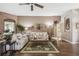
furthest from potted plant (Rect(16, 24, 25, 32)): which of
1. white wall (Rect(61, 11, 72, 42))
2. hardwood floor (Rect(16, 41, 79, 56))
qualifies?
white wall (Rect(61, 11, 72, 42))

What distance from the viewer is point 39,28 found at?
3.10 metres

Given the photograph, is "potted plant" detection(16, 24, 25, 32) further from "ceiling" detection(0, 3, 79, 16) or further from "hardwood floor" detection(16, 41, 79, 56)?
"hardwood floor" detection(16, 41, 79, 56)

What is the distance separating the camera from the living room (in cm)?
285

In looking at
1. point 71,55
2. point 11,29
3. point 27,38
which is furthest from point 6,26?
point 71,55

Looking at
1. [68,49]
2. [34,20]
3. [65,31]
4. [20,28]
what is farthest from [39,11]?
[68,49]

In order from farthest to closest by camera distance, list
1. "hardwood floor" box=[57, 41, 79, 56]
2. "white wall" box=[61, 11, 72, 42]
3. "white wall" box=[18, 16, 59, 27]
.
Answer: "white wall" box=[61, 11, 72, 42] < "white wall" box=[18, 16, 59, 27] < "hardwood floor" box=[57, 41, 79, 56]

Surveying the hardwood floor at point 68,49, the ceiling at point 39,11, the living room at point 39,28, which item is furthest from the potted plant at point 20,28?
the hardwood floor at point 68,49

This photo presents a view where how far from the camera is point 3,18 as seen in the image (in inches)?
108

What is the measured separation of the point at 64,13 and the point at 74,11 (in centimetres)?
25

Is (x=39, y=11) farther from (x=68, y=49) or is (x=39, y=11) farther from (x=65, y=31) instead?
(x=68, y=49)

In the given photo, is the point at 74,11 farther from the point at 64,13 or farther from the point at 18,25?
the point at 18,25

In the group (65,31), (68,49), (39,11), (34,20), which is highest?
(39,11)

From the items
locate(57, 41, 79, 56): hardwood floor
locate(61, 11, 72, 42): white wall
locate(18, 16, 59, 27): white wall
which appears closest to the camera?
locate(57, 41, 79, 56): hardwood floor

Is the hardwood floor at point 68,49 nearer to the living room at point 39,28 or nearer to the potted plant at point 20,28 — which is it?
the living room at point 39,28
